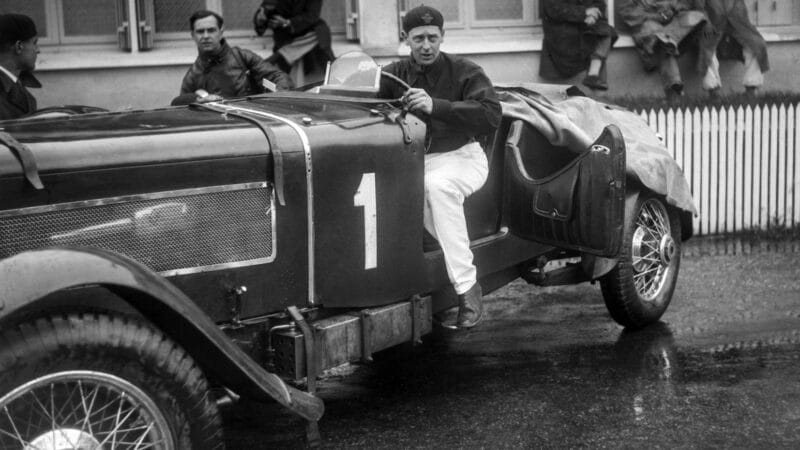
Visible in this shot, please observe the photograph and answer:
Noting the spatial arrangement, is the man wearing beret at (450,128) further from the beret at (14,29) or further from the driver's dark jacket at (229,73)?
the beret at (14,29)

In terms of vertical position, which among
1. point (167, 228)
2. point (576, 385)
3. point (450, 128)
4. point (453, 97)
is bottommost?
point (576, 385)

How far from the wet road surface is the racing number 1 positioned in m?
0.76

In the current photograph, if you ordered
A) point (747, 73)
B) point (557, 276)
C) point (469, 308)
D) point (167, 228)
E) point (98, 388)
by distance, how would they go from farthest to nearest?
point (747, 73)
point (557, 276)
point (469, 308)
point (167, 228)
point (98, 388)

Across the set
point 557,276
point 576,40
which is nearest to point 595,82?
point 576,40

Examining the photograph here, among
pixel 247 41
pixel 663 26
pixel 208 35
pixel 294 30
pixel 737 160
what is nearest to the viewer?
pixel 208 35

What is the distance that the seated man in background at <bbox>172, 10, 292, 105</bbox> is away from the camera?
7562mm

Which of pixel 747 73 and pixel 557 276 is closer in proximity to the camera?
pixel 557 276

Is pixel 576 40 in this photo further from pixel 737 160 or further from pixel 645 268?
pixel 645 268

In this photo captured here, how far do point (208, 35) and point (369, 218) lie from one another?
9.74ft

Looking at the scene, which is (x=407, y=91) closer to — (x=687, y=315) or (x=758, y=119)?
(x=687, y=315)

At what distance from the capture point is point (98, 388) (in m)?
3.69

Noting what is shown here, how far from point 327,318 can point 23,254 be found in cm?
166

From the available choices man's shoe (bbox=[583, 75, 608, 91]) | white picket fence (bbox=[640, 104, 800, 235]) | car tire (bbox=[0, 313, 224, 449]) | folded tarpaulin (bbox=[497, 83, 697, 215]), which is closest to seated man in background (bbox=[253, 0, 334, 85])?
man's shoe (bbox=[583, 75, 608, 91])

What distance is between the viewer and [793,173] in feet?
33.8
